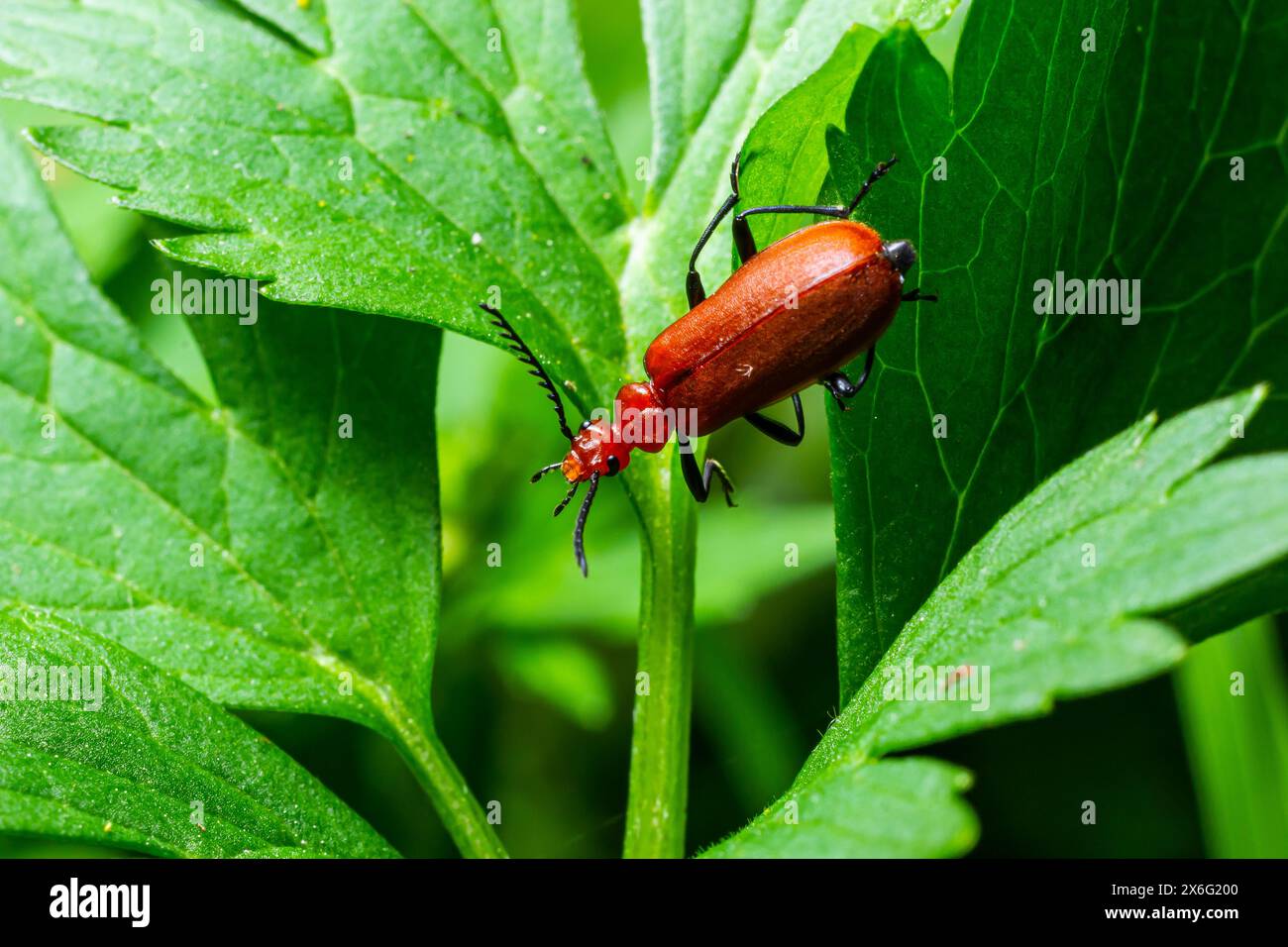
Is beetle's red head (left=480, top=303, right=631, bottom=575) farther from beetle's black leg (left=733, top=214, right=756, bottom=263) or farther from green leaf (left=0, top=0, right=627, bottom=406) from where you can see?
beetle's black leg (left=733, top=214, right=756, bottom=263)

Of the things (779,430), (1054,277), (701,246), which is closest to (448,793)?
(701,246)

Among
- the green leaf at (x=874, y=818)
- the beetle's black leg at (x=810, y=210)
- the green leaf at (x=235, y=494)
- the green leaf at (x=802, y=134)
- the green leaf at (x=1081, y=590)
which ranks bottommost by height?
the green leaf at (x=874, y=818)

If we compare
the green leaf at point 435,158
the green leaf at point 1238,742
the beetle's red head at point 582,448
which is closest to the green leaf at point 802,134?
the green leaf at point 435,158

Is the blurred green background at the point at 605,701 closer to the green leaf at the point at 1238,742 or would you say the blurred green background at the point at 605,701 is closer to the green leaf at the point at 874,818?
the green leaf at the point at 1238,742

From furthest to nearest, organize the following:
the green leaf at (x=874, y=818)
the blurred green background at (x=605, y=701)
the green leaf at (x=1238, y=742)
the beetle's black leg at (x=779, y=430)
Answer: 1. the blurred green background at (x=605, y=701)
2. the green leaf at (x=1238, y=742)
3. the beetle's black leg at (x=779, y=430)
4. the green leaf at (x=874, y=818)

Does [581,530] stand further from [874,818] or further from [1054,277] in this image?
[874,818]
